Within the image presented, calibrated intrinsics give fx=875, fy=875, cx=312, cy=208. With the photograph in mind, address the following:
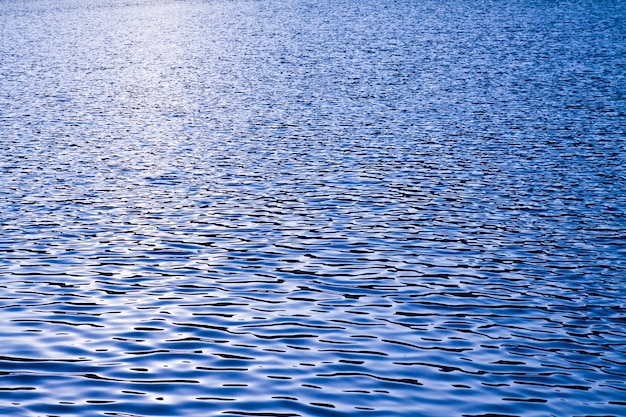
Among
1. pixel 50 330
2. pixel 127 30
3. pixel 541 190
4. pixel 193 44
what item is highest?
pixel 127 30

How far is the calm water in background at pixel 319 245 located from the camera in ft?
65.1

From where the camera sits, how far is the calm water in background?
19.8 metres

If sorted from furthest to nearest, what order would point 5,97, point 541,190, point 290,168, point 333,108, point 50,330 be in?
point 5,97
point 333,108
point 290,168
point 541,190
point 50,330

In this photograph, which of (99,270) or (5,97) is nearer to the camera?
(99,270)

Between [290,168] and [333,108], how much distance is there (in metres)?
19.1

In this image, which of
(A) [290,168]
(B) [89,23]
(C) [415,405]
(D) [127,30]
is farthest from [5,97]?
(B) [89,23]

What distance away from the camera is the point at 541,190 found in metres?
38.5

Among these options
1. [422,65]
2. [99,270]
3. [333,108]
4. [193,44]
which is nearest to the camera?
[99,270]

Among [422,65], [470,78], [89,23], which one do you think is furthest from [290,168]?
[89,23]

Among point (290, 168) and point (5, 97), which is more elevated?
point (5, 97)

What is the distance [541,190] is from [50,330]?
917 inches

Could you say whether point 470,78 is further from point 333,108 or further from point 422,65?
point 333,108

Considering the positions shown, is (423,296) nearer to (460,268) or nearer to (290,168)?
(460,268)

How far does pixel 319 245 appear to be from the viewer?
30984mm
